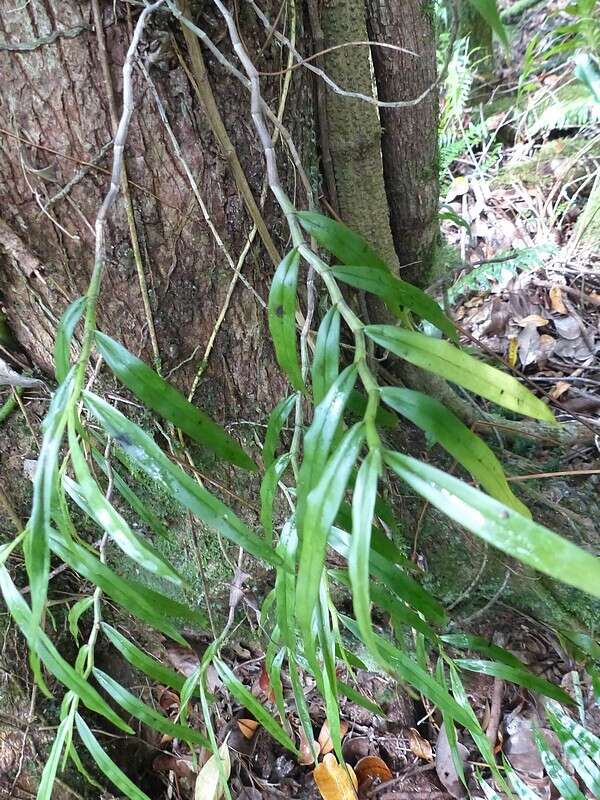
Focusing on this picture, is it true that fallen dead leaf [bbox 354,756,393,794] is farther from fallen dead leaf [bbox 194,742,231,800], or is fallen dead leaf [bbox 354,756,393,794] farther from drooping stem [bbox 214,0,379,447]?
drooping stem [bbox 214,0,379,447]

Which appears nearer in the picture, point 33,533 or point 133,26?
point 33,533

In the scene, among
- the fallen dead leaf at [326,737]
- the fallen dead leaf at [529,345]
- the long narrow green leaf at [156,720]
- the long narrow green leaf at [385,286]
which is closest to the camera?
the long narrow green leaf at [385,286]

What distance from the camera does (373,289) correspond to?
50 centimetres

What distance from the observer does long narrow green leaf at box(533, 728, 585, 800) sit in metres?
0.88

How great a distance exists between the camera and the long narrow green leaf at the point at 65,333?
1.62 feet

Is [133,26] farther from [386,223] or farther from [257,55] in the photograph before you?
[386,223]

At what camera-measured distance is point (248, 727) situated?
1.18 m

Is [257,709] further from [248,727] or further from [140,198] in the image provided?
[140,198]

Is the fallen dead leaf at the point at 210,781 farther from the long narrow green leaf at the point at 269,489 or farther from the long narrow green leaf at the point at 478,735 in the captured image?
the long narrow green leaf at the point at 269,489

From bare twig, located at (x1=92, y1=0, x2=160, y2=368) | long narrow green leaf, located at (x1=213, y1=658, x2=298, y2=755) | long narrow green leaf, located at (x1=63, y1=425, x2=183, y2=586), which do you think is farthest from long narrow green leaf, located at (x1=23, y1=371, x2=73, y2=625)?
long narrow green leaf, located at (x1=213, y1=658, x2=298, y2=755)

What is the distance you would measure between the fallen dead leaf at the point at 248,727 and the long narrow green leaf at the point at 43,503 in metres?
0.91

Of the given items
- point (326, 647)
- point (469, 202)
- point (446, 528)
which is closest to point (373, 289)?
point (326, 647)

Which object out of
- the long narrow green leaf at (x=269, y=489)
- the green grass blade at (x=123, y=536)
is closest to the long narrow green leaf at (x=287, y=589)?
the long narrow green leaf at (x=269, y=489)

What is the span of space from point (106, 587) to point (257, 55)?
0.62 m
